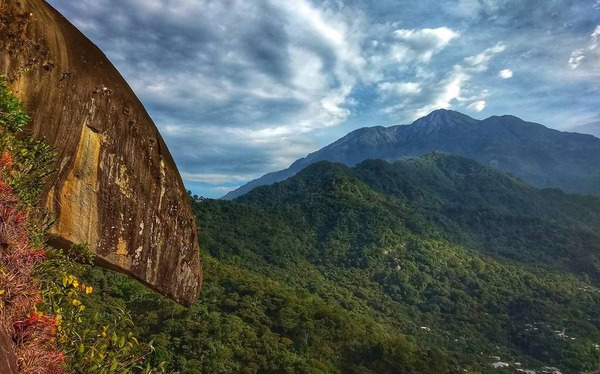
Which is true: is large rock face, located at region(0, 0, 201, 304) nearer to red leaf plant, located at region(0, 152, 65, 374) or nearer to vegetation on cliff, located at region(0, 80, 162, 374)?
vegetation on cliff, located at region(0, 80, 162, 374)

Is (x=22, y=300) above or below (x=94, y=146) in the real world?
below

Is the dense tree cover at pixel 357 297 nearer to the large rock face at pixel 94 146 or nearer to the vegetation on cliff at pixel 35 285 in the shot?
the large rock face at pixel 94 146

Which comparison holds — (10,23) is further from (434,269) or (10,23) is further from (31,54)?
(434,269)

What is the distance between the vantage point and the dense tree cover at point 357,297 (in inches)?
1900

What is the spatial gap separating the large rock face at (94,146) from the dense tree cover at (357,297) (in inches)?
327

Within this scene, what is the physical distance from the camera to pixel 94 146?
8.16 m

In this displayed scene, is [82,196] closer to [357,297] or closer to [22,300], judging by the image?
[22,300]

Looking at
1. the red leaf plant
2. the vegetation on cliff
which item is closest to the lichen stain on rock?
the vegetation on cliff

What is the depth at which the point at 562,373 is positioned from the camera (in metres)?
89.4

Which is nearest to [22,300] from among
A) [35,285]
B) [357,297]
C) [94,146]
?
[35,285]

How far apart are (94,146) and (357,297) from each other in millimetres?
108428

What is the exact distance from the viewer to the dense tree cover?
48.2 meters

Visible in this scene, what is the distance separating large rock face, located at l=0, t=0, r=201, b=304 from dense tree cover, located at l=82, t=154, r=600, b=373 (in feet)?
27.2

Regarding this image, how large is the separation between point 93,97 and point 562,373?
11520 cm
